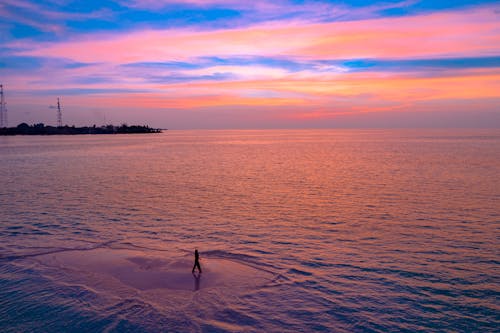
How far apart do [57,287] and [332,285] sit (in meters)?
11.0

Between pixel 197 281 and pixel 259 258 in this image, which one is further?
pixel 259 258

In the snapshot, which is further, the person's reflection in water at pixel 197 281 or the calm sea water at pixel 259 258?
the person's reflection in water at pixel 197 281

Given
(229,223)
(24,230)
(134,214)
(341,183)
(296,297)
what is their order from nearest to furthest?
(296,297) → (24,230) → (229,223) → (134,214) → (341,183)

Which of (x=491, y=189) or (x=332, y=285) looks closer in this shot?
(x=332, y=285)

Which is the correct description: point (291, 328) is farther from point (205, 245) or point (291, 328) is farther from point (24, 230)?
point (24, 230)

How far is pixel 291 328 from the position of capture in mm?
12547

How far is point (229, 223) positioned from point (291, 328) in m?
14.0

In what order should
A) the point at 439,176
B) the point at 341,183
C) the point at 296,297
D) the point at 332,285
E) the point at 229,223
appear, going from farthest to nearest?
the point at 439,176 < the point at 341,183 < the point at 229,223 < the point at 332,285 < the point at 296,297

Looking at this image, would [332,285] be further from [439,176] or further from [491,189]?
[439,176]

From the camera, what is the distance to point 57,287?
15.4 metres

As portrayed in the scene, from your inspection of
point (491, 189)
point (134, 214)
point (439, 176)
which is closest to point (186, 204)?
point (134, 214)

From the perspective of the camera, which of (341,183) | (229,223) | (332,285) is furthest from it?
(341,183)

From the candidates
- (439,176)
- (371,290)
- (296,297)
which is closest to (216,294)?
(296,297)

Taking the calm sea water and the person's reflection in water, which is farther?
the person's reflection in water
